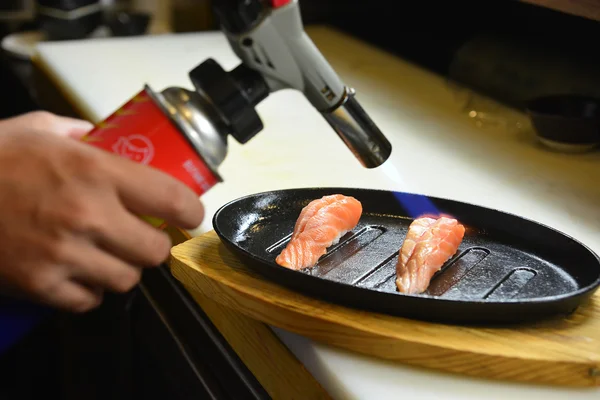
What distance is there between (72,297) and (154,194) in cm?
14

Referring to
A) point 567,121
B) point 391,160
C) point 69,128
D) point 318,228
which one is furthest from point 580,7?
point 69,128

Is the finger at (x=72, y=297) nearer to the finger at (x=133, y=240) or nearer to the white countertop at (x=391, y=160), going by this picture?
the finger at (x=133, y=240)

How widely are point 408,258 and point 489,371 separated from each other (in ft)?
0.56

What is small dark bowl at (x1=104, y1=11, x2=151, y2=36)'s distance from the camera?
6.86ft

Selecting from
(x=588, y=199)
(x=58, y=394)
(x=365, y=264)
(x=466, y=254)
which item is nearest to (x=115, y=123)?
(x=365, y=264)

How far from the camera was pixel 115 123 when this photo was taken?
2.51 ft

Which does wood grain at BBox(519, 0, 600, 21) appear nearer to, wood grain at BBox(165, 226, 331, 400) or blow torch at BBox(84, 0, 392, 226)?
blow torch at BBox(84, 0, 392, 226)

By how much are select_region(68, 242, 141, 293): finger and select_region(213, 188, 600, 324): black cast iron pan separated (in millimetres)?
122

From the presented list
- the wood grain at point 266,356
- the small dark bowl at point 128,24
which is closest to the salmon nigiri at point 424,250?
the wood grain at point 266,356

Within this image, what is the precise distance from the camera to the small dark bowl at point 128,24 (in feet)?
6.86

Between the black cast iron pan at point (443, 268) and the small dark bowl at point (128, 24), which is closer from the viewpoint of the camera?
the black cast iron pan at point (443, 268)

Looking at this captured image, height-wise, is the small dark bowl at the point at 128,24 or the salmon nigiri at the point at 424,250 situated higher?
the small dark bowl at the point at 128,24

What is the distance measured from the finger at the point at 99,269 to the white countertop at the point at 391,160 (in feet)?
0.56

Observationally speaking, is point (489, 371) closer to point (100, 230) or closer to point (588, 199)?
point (100, 230)
